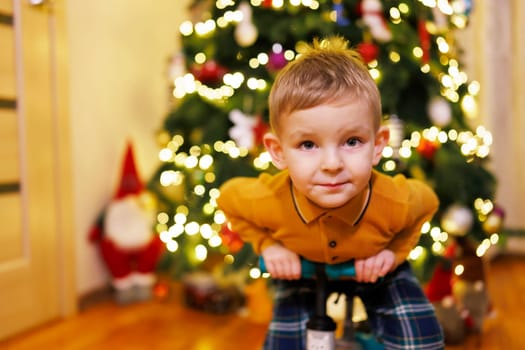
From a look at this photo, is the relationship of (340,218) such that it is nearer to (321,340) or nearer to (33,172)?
(321,340)

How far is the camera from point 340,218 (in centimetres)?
→ 104

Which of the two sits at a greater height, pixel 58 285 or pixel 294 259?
pixel 294 259

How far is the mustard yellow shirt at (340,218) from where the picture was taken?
1.05 metres

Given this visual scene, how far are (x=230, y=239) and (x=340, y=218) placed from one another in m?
0.89

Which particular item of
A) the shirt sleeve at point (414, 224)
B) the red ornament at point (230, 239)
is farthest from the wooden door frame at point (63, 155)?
the shirt sleeve at point (414, 224)

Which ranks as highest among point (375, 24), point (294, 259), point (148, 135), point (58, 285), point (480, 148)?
point (375, 24)

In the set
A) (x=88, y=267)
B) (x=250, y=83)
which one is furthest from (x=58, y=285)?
(x=250, y=83)

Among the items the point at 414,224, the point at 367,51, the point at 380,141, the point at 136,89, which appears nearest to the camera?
the point at 380,141

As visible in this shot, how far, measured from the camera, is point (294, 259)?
42.7 inches

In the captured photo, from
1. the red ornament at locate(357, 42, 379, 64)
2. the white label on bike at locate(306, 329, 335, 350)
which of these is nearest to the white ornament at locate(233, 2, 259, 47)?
the red ornament at locate(357, 42, 379, 64)

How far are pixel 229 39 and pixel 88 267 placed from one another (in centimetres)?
108

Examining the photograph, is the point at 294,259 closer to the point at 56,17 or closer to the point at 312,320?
the point at 312,320

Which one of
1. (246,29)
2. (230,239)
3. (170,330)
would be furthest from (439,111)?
(170,330)

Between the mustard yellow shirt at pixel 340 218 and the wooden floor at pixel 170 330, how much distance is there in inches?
31.7
